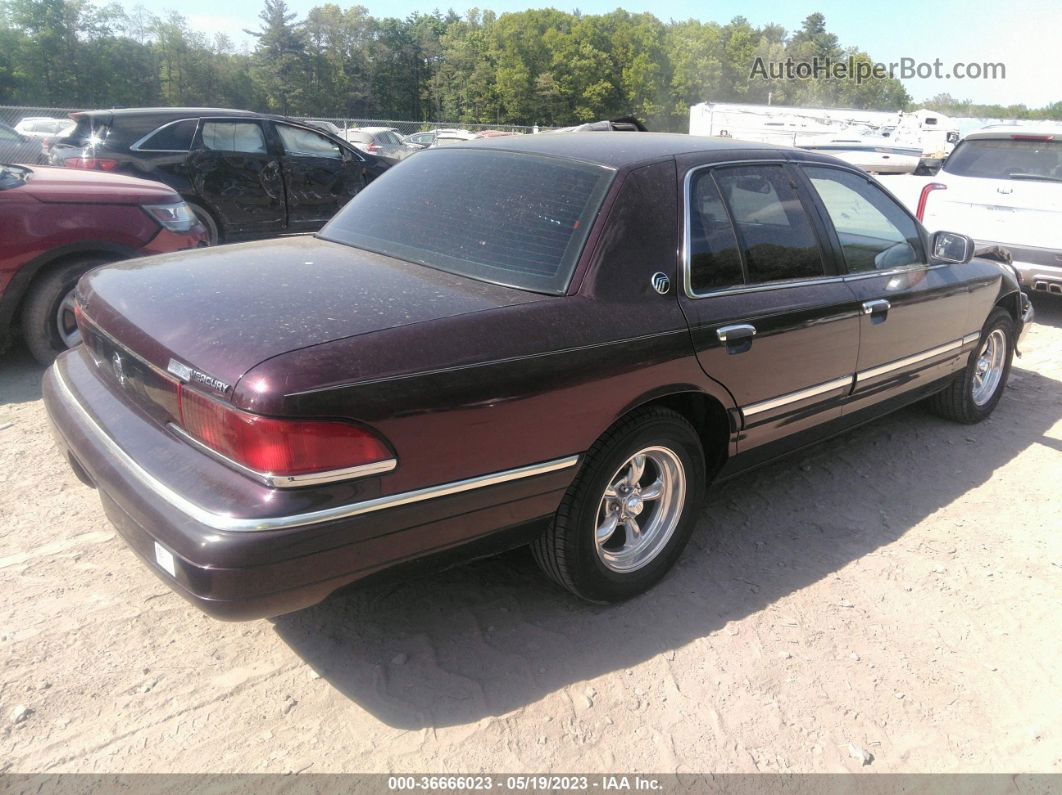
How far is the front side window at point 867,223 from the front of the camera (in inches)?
151

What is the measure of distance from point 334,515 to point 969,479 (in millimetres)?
3683

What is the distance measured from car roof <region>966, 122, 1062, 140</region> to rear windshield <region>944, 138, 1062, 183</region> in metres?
0.05

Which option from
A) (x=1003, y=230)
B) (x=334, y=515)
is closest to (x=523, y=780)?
(x=334, y=515)

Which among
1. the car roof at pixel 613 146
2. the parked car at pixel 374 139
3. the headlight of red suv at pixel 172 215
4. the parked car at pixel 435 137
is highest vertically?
the parked car at pixel 435 137

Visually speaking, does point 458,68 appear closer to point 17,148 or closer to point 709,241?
point 17,148

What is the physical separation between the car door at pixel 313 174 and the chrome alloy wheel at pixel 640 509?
6.84 meters

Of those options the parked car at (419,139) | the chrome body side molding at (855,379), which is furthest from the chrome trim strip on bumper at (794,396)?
the parked car at (419,139)

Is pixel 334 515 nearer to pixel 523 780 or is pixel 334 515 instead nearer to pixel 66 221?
pixel 523 780

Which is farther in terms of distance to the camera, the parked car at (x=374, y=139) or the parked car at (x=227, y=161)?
the parked car at (x=374, y=139)

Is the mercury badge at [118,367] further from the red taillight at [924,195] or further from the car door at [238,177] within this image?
the red taillight at [924,195]

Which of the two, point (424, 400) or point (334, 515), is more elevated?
point (424, 400)

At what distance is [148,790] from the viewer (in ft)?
6.97

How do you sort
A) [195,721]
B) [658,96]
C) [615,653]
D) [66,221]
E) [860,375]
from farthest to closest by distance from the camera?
[658,96]
[66,221]
[860,375]
[615,653]
[195,721]

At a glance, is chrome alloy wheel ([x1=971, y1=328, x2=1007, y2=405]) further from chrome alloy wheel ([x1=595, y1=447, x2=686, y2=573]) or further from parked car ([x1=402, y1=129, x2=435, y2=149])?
parked car ([x1=402, y1=129, x2=435, y2=149])
